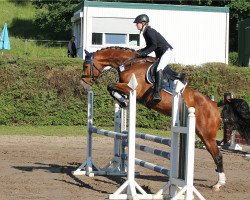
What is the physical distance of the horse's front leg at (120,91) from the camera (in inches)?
428

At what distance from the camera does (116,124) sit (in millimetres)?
12500

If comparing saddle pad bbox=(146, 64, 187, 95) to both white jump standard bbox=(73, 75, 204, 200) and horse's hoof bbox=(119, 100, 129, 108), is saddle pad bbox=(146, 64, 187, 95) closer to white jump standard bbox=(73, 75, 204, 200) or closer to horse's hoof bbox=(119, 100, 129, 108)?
horse's hoof bbox=(119, 100, 129, 108)

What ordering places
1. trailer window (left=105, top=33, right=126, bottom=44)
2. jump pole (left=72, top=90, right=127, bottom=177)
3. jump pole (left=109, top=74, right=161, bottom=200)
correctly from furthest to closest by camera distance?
trailer window (left=105, top=33, right=126, bottom=44) → jump pole (left=72, top=90, right=127, bottom=177) → jump pole (left=109, top=74, right=161, bottom=200)

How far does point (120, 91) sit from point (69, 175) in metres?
2.29

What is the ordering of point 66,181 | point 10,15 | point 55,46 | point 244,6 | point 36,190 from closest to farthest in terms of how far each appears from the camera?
point 36,190, point 66,181, point 55,46, point 244,6, point 10,15

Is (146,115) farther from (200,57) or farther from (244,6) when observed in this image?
(244,6)

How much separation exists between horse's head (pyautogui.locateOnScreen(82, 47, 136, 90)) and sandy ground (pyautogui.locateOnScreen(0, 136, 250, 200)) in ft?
6.07

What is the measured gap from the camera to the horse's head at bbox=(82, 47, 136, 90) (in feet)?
38.9

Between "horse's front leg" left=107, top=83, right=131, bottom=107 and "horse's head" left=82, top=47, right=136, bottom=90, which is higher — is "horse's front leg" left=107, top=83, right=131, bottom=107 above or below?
below

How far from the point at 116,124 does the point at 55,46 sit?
31774mm

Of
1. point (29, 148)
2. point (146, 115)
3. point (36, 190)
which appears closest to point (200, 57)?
point (146, 115)

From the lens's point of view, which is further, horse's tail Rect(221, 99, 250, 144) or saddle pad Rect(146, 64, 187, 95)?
horse's tail Rect(221, 99, 250, 144)

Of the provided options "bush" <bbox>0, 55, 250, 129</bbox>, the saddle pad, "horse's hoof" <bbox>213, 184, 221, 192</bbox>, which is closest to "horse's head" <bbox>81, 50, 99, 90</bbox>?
the saddle pad

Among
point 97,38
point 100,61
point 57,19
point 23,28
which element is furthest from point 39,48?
point 100,61
